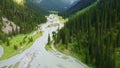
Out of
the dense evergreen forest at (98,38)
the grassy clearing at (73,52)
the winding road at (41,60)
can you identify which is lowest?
the winding road at (41,60)

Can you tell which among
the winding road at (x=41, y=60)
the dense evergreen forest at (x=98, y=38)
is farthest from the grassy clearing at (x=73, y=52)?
the winding road at (x=41, y=60)

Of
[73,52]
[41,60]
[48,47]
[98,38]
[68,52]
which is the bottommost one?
[41,60]

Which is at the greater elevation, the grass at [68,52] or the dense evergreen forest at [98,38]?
the dense evergreen forest at [98,38]

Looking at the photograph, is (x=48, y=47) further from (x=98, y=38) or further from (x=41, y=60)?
(x=98, y=38)

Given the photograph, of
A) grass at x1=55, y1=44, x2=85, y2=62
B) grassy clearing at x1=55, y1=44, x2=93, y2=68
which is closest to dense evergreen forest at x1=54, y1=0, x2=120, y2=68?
grassy clearing at x1=55, y1=44, x2=93, y2=68

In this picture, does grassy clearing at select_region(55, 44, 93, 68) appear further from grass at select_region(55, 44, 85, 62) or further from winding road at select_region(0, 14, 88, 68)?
winding road at select_region(0, 14, 88, 68)

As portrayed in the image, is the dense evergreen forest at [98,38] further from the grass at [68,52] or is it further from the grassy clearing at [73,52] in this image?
the grass at [68,52]

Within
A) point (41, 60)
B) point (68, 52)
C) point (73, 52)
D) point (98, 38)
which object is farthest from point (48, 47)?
point (98, 38)

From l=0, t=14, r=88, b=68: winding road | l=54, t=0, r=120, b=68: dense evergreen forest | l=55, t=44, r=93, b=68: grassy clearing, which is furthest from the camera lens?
l=55, t=44, r=93, b=68: grassy clearing

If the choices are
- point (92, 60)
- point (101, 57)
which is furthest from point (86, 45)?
point (101, 57)
